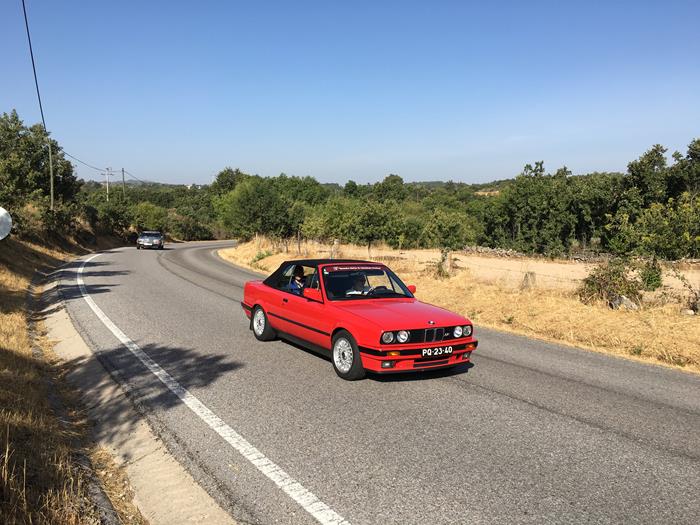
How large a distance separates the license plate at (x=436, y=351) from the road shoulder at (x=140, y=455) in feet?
10.1

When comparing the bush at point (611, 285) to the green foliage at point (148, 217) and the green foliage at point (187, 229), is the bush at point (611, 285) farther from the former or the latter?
the green foliage at point (187, 229)

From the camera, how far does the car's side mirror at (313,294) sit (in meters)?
7.36

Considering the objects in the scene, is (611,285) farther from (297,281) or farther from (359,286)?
(297,281)

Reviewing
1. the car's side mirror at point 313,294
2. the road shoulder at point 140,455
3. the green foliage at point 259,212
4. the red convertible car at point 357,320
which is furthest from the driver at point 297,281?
the green foliage at point 259,212

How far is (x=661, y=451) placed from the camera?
183 inches

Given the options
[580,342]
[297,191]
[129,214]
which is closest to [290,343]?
[580,342]

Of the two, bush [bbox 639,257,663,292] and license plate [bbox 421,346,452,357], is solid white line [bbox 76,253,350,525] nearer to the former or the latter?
license plate [bbox 421,346,452,357]

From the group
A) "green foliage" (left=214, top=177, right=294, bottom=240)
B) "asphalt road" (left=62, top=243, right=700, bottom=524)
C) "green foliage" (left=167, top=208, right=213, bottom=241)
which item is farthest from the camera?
"green foliage" (left=167, top=208, right=213, bottom=241)

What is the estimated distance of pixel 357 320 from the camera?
21.2ft

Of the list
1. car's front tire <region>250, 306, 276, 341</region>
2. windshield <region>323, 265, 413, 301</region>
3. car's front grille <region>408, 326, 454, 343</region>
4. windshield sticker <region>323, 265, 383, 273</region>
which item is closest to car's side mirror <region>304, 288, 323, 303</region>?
windshield <region>323, 265, 413, 301</region>

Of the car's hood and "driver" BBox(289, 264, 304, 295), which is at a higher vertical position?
"driver" BBox(289, 264, 304, 295)

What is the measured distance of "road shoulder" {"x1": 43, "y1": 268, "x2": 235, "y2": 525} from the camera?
361 cm

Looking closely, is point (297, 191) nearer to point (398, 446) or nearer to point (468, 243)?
point (468, 243)

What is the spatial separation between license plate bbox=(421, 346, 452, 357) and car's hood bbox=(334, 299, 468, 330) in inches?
11.0
